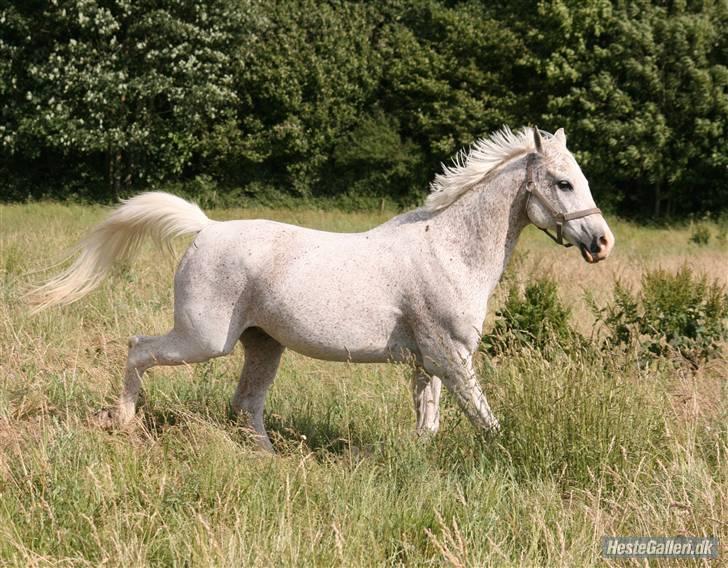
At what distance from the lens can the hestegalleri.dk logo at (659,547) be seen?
329 centimetres

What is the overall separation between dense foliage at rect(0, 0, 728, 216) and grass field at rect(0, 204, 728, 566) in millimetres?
18412

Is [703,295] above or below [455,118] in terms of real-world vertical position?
above

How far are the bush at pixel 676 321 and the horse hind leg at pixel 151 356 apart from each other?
3201 millimetres

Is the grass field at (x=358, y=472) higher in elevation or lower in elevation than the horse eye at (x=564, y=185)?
lower

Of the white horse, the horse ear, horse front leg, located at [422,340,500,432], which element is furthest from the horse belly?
the horse ear

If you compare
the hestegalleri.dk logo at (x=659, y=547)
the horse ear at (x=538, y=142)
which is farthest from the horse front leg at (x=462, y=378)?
the horse ear at (x=538, y=142)

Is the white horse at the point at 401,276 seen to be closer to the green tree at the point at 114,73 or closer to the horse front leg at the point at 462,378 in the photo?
the horse front leg at the point at 462,378

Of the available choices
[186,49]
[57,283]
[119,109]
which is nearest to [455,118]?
[186,49]

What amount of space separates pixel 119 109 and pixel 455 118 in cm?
1042

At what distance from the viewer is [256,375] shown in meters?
5.02

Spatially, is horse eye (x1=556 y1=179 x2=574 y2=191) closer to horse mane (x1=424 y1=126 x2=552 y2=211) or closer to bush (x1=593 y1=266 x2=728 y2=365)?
horse mane (x1=424 y1=126 x2=552 y2=211)

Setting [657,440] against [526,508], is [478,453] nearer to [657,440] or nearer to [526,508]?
[526,508]

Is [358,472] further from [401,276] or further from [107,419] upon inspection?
[107,419]

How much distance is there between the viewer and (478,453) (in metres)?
4.24
